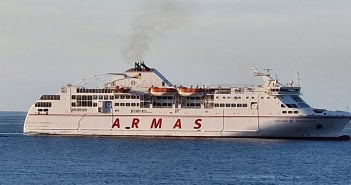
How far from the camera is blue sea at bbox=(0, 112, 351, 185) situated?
206 feet

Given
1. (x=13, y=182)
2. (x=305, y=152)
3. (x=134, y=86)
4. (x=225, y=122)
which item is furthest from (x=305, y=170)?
(x=134, y=86)

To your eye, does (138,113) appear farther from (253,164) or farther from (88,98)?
(253,164)

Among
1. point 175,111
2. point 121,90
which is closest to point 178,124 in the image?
point 175,111

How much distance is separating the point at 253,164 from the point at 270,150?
1265cm

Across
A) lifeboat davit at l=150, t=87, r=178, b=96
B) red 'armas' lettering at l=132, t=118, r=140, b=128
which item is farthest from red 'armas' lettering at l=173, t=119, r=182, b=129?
red 'armas' lettering at l=132, t=118, r=140, b=128

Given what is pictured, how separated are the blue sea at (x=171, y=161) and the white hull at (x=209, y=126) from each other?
1362 mm

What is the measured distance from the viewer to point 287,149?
8600 cm

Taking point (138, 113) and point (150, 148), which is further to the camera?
point (138, 113)

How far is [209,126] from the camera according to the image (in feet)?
319

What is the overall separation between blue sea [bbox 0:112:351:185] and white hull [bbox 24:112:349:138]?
136cm

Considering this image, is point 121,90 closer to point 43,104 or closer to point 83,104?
point 83,104

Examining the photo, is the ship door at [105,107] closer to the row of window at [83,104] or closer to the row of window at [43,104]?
the row of window at [83,104]

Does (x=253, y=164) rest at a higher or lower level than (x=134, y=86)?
lower

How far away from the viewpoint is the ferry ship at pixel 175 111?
96125 millimetres
